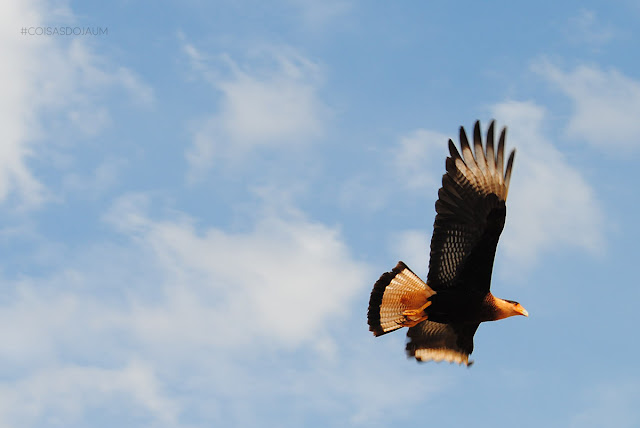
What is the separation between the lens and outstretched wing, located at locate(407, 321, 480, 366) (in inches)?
449

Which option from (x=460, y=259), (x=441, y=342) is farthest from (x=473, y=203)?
(x=441, y=342)

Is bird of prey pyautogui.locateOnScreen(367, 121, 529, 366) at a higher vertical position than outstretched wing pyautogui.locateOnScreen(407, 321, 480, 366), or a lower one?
higher

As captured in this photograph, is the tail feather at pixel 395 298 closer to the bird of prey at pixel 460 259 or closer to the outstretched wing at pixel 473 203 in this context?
the bird of prey at pixel 460 259

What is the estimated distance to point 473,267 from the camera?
416 inches

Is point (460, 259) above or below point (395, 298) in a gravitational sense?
above

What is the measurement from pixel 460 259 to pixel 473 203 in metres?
0.74

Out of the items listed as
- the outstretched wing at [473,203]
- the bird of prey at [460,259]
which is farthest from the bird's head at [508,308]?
the outstretched wing at [473,203]

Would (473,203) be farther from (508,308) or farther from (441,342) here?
(441,342)

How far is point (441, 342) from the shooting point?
1150cm

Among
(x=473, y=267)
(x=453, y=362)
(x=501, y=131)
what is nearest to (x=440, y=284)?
(x=473, y=267)

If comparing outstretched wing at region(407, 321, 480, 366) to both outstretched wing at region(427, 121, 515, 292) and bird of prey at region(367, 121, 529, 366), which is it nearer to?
bird of prey at region(367, 121, 529, 366)

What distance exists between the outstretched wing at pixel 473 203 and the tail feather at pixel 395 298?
1.75 ft

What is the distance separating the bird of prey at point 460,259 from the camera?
34.0 feet

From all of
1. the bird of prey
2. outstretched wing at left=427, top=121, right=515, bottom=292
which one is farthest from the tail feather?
outstretched wing at left=427, top=121, right=515, bottom=292
